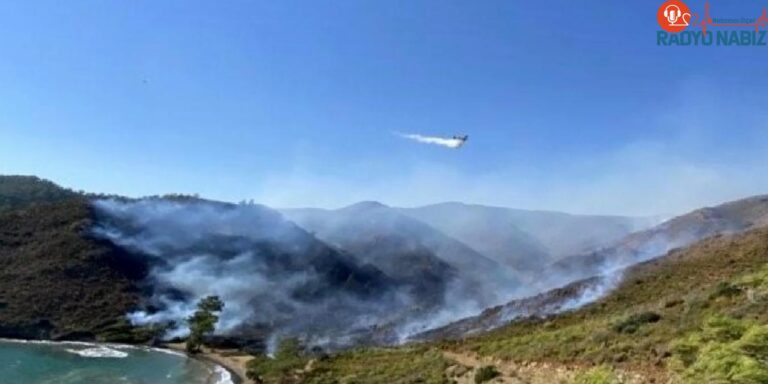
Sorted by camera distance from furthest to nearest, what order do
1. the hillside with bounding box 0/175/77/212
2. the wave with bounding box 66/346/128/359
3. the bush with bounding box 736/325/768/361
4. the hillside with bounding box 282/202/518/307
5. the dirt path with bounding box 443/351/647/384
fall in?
1. the hillside with bounding box 0/175/77/212
2. the hillside with bounding box 282/202/518/307
3. the wave with bounding box 66/346/128/359
4. the dirt path with bounding box 443/351/647/384
5. the bush with bounding box 736/325/768/361

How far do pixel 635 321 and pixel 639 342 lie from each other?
18.2 feet

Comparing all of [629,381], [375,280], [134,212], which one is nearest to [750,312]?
[629,381]

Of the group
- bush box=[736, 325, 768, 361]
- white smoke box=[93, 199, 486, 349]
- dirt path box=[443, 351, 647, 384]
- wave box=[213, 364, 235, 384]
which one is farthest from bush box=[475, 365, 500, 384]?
white smoke box=[93, 199, 486, 349]

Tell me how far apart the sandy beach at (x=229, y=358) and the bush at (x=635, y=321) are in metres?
29.4

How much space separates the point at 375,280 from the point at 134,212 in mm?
48474

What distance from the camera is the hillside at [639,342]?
82.0ft

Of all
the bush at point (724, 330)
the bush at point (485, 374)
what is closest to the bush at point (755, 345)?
the bush at point (724, 330)

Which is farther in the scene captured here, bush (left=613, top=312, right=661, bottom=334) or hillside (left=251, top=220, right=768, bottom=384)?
bush (left=613, top=312, right=661, bottom=334)

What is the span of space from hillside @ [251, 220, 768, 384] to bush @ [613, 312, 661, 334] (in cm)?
7

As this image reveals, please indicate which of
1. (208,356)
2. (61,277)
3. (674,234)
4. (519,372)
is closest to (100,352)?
(208,356)

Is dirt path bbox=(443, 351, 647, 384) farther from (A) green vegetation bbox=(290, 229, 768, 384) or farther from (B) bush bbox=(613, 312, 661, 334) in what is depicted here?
(B) bush bbox=(613, 312, 661, 334)

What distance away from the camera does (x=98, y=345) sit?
75188 mm

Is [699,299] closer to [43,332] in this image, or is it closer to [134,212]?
[43,332]

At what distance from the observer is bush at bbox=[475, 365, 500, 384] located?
36.6m
